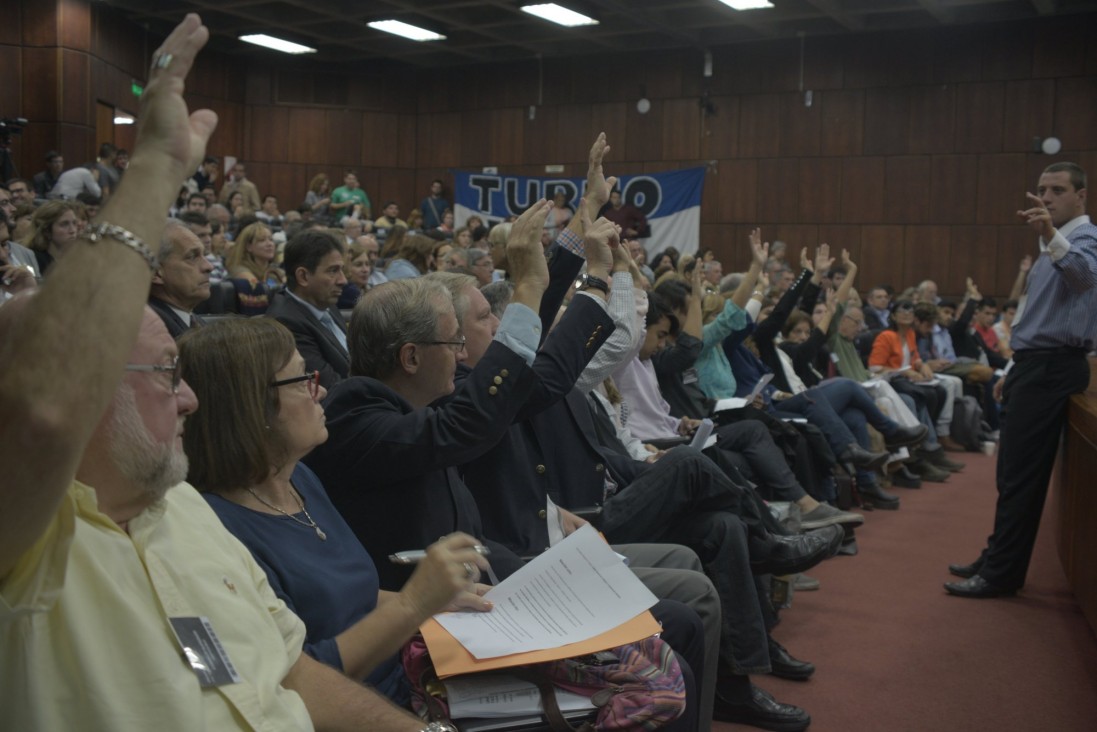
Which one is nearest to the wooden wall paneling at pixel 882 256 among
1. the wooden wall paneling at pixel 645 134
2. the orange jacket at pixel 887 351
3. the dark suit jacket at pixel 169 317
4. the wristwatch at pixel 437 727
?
the wooden wall paneling at pixel 645 134

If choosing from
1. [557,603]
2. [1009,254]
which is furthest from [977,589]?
[1009,254]

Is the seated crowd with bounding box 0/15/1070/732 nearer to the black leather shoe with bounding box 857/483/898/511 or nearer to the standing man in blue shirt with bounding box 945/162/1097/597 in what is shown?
the standing man in blue shirt with bounding box 945/162/1097/597

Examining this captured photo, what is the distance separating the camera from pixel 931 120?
1160 centimetres

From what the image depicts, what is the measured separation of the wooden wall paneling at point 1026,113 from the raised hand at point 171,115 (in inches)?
465

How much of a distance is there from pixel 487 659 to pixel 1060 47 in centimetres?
1140

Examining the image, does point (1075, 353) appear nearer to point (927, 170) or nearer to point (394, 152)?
point (927, 170)

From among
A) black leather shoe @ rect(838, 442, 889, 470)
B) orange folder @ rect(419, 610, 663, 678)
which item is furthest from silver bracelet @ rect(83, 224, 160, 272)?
black leather shoe @ rect(838, 442, 889, 470)

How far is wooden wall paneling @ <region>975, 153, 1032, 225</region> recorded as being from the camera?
11.3m

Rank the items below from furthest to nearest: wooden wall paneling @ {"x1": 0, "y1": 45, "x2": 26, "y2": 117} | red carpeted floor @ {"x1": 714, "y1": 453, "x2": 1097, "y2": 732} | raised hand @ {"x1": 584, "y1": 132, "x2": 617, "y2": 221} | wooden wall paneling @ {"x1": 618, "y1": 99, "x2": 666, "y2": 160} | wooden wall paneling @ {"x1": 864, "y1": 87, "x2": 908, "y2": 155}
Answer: wooden wall paneling @ {"x1": 618, "y1": 99, "x2": 666, "y2": 160}
wooden wall paneling @ {"x1": 864, "y1": 87, "x2": 908, "y2": 155}
wooden wall paneling @ {"x1": 0, "y1": 45, "x2": 26, "y2": 117}
red carpeted floor @ {"x1": 714, "y1": 453, "x2": 1097, "y2": 732}
raised hand @ {"x1": 584, "y1": 132, "x2": 617, "y2": 221}

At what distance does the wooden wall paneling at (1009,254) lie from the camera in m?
11.3

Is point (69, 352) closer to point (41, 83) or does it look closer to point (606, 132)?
point (41, 83)

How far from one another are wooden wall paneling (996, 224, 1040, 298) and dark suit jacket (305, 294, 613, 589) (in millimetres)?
10683

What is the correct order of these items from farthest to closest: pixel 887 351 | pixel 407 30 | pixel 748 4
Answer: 1. pixel 407 30
2. pixel 748 4
3. pixel 887 351

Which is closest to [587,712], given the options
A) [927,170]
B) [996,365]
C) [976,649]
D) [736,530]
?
[736,530]
